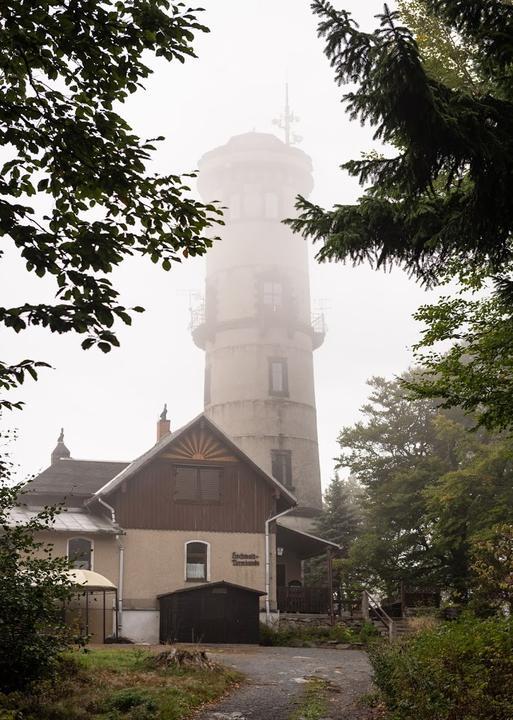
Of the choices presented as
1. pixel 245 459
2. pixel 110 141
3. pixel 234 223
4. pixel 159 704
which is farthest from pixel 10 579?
pixel 234 223

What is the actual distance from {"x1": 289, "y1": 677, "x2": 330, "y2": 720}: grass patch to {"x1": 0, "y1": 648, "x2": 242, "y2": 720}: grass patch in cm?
152

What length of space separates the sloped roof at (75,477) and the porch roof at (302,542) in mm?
7872

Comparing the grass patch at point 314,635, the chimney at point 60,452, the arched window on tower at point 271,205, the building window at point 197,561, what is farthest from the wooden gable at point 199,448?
the arched window on tower at point 271,205

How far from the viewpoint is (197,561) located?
32281mm

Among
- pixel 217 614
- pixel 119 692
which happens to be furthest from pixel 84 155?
pixel 217 614

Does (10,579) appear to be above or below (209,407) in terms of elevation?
below

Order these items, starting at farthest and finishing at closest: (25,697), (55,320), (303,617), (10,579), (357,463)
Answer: (357,463), (303,617), (25,697), (10,579), (55,320)

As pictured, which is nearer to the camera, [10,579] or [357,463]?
[10,579]

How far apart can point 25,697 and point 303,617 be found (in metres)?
22.3

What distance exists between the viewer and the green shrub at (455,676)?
29.9 ft

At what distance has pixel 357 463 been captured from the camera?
36.9m

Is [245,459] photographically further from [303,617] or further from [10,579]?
[10,579]

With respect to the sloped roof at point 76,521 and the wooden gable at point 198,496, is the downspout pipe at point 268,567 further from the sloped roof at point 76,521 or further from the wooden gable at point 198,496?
the sloped roof at point 76,521

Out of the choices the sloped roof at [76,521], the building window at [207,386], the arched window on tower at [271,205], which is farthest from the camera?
the arched window on tower at [271,205]
